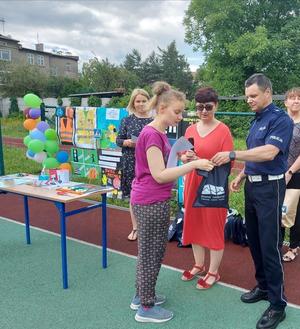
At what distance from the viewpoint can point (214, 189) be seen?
2.88m

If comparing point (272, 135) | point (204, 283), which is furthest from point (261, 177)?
point (204, 283)

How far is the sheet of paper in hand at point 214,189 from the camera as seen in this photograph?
2.83 m

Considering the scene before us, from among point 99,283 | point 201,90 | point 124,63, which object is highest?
point 124,63

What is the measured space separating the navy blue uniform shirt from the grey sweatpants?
0.73 m

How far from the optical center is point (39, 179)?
386 centimetres

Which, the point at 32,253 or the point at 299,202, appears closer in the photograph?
the point at 299,202

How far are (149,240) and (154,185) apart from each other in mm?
411

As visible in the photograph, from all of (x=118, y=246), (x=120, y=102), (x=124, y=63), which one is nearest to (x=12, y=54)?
(x=124, y=63)

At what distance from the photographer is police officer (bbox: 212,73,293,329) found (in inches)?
97.3

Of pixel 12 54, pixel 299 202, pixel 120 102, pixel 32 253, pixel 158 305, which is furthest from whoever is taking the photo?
pixel 12 54

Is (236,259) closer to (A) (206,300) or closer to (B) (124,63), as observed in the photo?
(A) (206,300)

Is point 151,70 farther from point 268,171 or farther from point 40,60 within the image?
point 268,171

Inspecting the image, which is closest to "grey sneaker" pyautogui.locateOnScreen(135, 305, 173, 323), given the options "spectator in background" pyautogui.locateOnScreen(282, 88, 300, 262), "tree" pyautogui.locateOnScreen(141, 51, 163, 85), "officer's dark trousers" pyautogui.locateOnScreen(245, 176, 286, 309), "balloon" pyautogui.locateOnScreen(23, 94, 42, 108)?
"officer's dark trousers" pyautogui.locateOnScreen(245, 176, 286, 309)

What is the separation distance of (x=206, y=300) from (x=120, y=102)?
2016cm
